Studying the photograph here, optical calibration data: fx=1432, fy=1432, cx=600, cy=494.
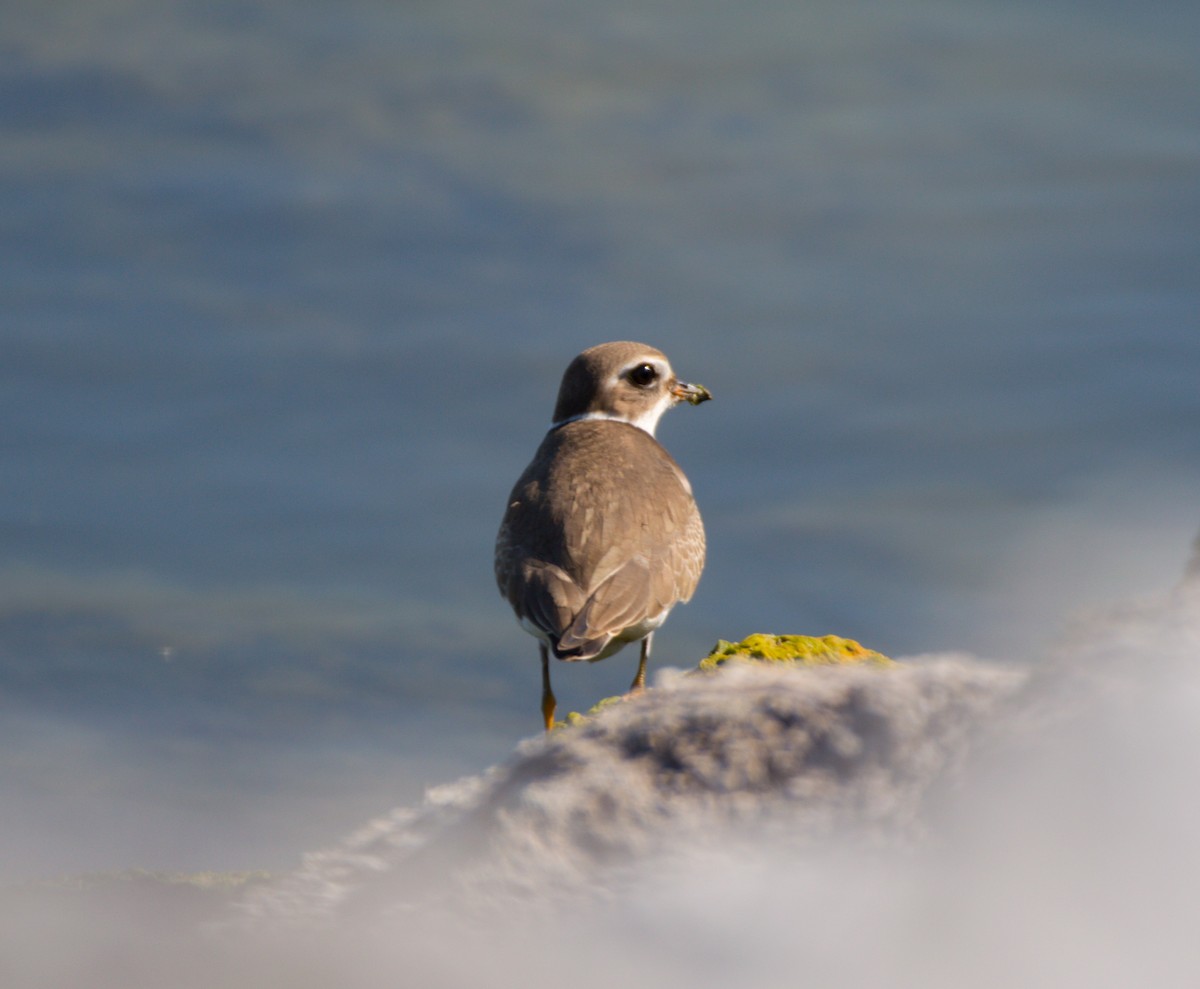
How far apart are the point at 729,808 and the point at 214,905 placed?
102 centimetres

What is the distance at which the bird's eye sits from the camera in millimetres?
10016

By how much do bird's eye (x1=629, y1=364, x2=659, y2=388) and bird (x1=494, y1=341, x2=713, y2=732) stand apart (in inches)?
29.2

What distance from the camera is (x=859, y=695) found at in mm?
2283

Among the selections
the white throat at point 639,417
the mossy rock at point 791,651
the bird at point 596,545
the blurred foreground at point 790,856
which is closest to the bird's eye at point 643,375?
the white throat at point 639,417

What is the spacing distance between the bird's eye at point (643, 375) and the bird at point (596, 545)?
2.44 ft

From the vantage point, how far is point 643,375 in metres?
10.0

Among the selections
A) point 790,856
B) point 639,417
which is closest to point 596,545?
point 639,417

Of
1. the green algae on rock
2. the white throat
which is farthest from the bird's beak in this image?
the green algae on rock

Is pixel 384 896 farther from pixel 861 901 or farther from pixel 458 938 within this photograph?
pixel 861 901

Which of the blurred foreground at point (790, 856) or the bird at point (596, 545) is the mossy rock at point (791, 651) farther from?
the blurred foreground at point (790, 856)

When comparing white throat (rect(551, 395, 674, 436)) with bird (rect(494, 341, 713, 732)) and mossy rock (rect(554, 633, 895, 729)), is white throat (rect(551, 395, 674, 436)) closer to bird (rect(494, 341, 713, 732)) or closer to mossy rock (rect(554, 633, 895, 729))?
bird (rect(494, 341, 713, 732))

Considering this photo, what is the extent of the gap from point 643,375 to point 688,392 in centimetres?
50

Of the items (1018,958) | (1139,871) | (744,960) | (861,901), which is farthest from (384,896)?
(1139,871)

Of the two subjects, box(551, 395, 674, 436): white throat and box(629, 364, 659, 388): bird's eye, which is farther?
box(629, 364, 659, 388): bird's eye
